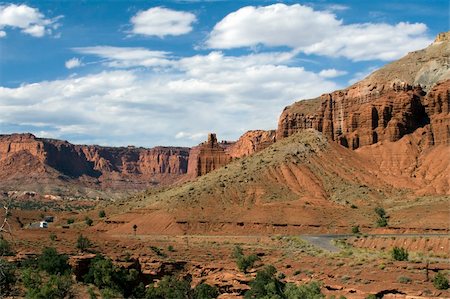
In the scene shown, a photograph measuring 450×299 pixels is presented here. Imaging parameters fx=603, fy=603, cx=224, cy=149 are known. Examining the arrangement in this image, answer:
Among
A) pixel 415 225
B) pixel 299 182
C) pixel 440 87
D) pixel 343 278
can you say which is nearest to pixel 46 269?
pixel 343 278

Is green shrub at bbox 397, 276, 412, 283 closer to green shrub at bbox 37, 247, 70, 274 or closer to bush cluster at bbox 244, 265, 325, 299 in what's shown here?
bush cluster at bbox 244, 265, 325, 299

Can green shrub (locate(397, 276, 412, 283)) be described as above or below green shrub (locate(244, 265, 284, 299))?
above

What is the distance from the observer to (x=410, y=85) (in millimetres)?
119750

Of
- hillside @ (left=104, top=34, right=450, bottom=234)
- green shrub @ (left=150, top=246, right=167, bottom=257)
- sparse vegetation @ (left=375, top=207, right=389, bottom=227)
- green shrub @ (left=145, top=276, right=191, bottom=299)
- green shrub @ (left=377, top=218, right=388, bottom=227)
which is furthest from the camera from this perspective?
hillside @ (left=104, top=34, right=450, bottom=234)

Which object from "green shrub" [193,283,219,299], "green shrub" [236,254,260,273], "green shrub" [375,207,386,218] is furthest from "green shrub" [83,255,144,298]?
"green shrub" [375,207,386,218]

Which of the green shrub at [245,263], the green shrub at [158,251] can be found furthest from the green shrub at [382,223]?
the green shrub at [245,263]

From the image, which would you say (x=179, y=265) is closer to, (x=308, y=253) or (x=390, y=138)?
(x=308, y=253)

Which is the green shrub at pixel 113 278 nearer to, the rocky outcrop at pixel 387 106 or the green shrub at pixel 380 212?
the green shrub at pixel 380 212

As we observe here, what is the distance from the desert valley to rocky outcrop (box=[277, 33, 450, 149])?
0.26m

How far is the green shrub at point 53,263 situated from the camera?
41719 mm

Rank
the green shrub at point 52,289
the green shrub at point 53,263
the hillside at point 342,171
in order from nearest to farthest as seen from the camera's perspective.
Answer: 1. the green shrub at point 52,289
2. the green shrub at point 53,263
3. the hillside at point 342,171

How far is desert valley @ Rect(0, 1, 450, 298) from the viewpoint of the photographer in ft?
129

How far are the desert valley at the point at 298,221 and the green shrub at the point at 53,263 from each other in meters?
0.11

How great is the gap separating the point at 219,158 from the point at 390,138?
35218 mm
